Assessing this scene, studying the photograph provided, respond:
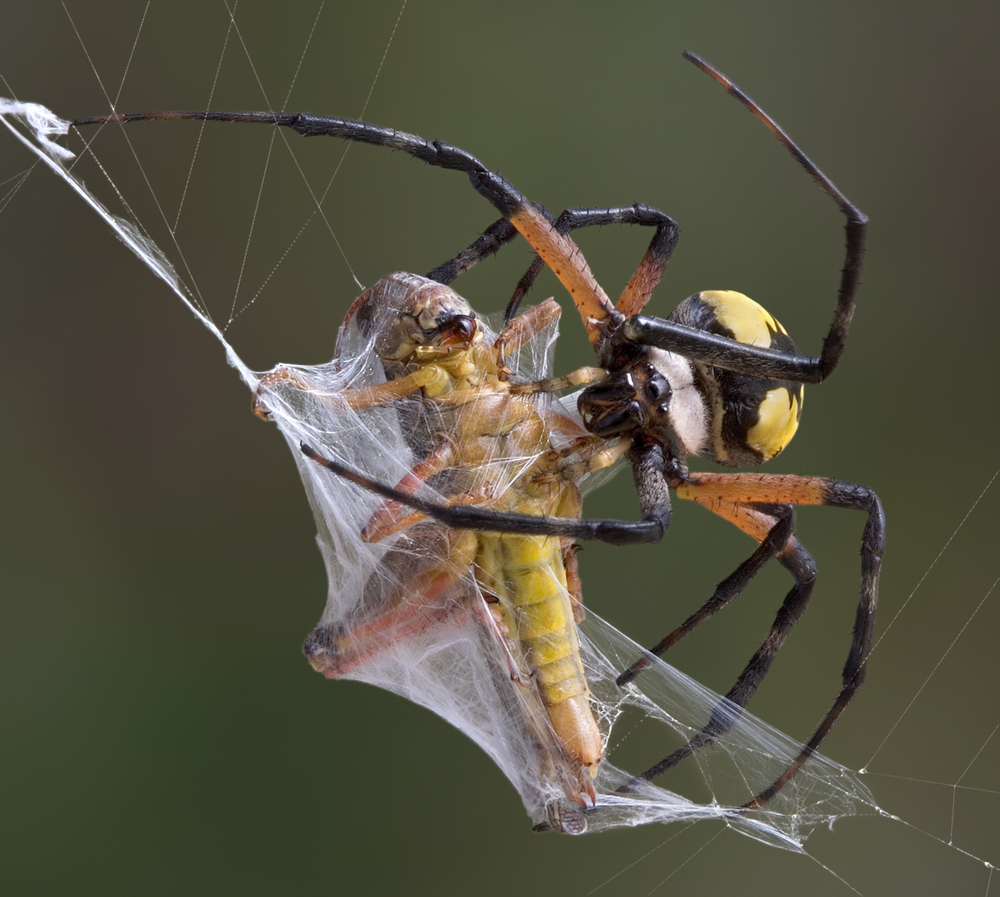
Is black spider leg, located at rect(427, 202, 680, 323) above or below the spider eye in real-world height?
above

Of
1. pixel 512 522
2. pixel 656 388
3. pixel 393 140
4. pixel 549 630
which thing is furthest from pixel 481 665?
pixel 393 140

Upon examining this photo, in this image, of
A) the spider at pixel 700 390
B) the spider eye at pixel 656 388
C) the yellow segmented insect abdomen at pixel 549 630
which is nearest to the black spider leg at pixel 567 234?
the spider at pixel 700 390

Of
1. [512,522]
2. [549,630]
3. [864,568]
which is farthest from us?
[864,568]

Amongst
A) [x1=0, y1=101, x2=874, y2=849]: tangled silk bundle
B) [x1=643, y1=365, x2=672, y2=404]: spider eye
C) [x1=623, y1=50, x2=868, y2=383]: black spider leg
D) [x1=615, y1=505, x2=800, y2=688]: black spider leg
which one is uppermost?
[x1=623, y1=50, x2=868, y2=383]: black spider leg

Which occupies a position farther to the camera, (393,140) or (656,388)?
(656,388)

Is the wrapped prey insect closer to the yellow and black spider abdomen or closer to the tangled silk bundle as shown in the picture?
the tangled silk bundle

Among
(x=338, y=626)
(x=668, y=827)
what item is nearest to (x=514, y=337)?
(x=338, y=626)

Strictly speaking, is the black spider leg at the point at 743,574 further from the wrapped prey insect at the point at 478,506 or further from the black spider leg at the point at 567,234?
the black spider leg at the point at 567,234

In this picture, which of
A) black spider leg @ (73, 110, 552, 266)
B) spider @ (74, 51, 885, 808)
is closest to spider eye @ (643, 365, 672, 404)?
spider @ (74, 51, 885, 808)

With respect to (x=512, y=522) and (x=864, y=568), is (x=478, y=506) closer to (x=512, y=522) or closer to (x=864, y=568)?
(x=512, y=522)
